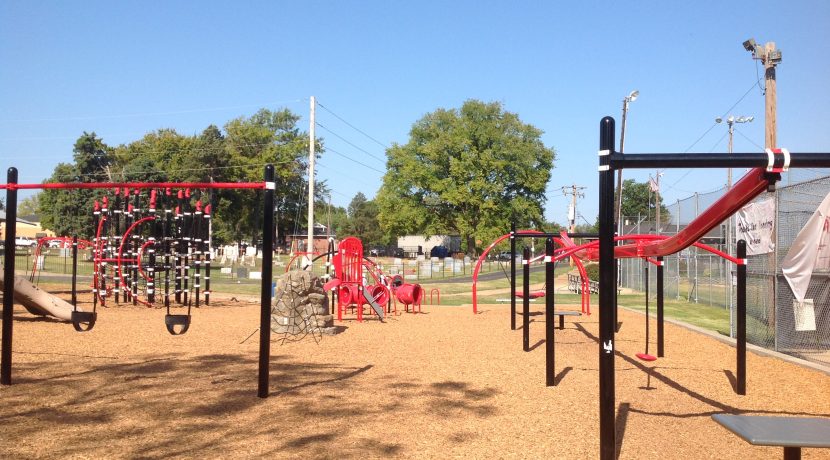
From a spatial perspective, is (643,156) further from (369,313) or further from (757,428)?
(369,313)

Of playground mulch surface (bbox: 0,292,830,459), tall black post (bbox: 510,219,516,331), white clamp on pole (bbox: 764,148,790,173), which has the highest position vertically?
white clamp on pole (bbox: 764,148,790,173)

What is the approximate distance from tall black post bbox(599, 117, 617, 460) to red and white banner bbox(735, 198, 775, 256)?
7.73 m

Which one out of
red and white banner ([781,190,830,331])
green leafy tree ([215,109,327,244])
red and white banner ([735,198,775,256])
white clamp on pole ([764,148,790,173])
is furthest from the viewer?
green leafy tree ([215,109,327,244])

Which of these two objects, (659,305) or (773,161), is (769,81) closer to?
(659,305)

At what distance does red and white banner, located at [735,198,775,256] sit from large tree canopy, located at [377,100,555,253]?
143 feet

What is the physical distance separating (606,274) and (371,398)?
12.1 feet

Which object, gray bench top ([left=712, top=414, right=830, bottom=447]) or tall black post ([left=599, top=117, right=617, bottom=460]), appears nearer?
gray bench top ([left=712, top=414, right=830, bottom=447])

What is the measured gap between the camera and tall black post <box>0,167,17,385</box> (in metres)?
7.46

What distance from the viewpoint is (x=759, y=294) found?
12.3 meters

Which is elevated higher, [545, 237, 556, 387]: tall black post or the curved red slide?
the curved red slide

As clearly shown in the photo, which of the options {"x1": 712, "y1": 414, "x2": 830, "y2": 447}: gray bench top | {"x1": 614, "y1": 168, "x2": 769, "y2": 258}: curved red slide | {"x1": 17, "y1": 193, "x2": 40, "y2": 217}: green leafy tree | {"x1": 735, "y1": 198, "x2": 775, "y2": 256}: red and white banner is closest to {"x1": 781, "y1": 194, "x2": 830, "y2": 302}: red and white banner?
{"x1": 735, "y1": 198, "x2": 775, "y2": 256}: red and white banner

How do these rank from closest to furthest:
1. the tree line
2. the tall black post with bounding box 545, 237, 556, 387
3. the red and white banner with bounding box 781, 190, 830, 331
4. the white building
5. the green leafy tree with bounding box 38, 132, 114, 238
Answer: the tall black post with bounding box 545, 237, 556, 387 < the red and white banner with bounding box 781, 190, 830, 331 < the green leafy tree with bounding box 38, 132, 114, 238 < the tree line < the white building

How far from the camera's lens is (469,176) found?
191 ft

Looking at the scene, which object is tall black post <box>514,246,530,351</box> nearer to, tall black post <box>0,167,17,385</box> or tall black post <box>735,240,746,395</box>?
tall black post <box>735,240,746,395</box>
